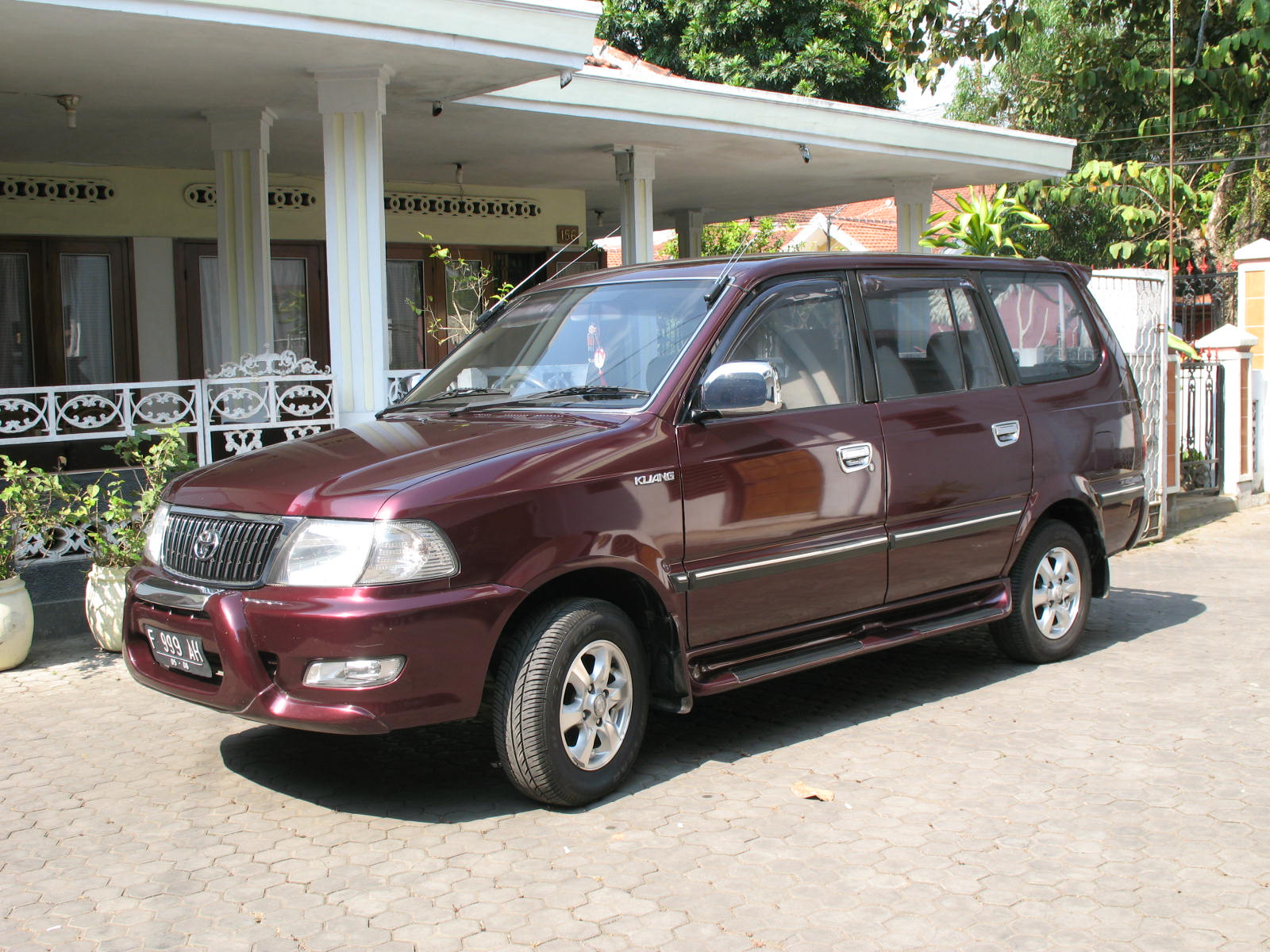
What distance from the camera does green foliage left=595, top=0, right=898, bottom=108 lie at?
27.3 meters

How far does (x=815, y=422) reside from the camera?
5.36 meters

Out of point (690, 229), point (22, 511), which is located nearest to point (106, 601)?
point (22, 511)

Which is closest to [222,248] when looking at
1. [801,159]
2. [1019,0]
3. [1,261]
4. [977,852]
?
[1,261]

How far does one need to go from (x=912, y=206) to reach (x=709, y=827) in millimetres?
12174

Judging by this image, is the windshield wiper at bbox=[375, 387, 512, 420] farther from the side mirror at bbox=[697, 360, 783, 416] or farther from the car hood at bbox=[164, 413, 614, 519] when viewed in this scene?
the side mirror at bbox=[697, 360, 783, 416]

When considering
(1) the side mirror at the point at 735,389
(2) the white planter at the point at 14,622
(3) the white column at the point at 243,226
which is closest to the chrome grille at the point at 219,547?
(1) the side mirror at the point at 735,389

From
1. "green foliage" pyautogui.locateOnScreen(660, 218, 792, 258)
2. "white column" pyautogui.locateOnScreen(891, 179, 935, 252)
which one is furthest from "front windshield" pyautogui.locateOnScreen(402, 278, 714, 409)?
"green foliage" pyautogui.locateOnScreen(660, 218, 792, 258)

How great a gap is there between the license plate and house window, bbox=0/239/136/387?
955 centimetres

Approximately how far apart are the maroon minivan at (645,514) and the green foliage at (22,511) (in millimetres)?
2509

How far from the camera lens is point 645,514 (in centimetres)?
473

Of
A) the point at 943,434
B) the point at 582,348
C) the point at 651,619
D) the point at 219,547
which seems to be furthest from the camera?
the point at 943,434

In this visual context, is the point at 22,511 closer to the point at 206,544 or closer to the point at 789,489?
the point at 206,544

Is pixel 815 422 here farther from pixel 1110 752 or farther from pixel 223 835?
pixel 223 835

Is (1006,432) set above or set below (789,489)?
above
